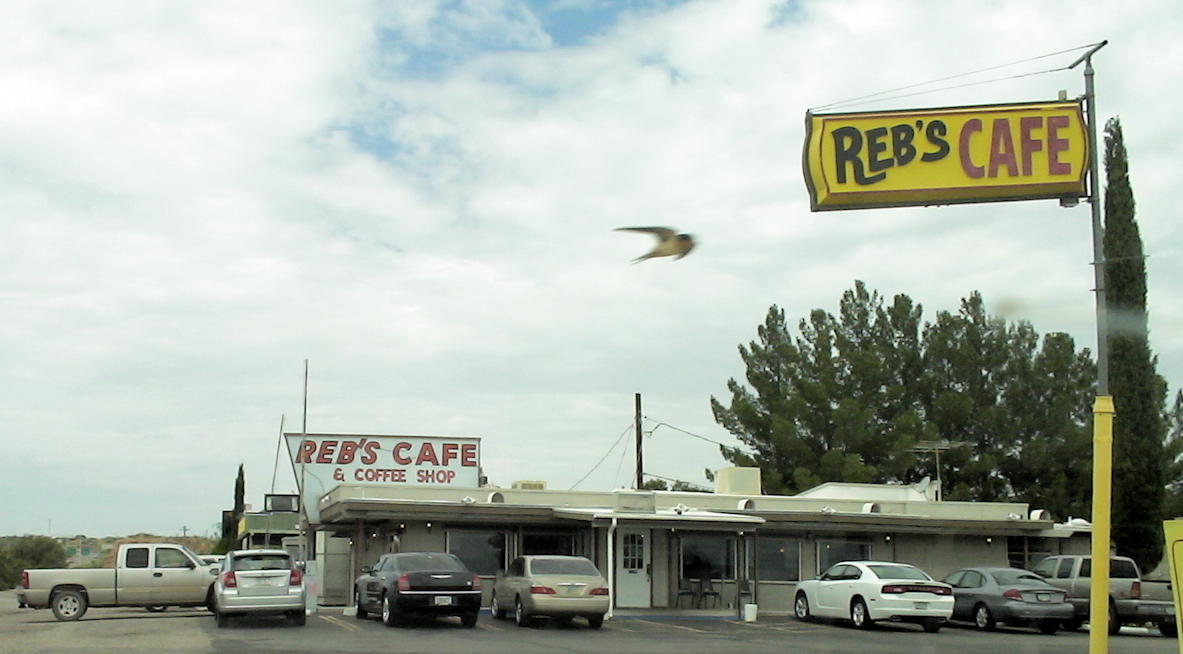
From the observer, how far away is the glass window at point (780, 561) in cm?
3406

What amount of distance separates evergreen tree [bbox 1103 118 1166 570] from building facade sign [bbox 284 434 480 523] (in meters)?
19.7

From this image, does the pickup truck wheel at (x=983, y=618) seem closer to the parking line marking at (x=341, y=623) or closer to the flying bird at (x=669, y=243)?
the parking line marking at (x=341, y=623)

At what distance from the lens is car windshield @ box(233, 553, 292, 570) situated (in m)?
24.0

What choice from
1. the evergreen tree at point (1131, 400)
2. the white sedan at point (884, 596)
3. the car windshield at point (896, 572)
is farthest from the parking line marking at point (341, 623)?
the evergreen tree at point (1131, 400)

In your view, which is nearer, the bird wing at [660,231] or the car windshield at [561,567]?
the bird wing at [660,231]

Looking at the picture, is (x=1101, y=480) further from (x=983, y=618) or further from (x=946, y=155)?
(x=983, y=618)

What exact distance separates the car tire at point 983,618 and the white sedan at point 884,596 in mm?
857

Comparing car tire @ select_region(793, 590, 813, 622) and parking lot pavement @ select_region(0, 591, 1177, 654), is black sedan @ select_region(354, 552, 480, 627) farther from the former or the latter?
car tire @ select_region(793, 590, 813, 622)

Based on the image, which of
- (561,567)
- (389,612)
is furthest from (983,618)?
(389,612)

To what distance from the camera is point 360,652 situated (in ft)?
58.8

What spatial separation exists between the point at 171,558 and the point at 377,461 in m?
12.3

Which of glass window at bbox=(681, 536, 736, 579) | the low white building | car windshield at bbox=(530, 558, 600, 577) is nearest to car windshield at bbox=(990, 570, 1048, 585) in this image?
the low white building

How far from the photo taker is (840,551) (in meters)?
34.6

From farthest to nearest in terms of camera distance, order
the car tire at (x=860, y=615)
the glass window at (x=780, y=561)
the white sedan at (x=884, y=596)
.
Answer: the glass window at (x=780, y=561)
the car tire at (x=860, y=615)
the white sedan at (x=884, y=596)
